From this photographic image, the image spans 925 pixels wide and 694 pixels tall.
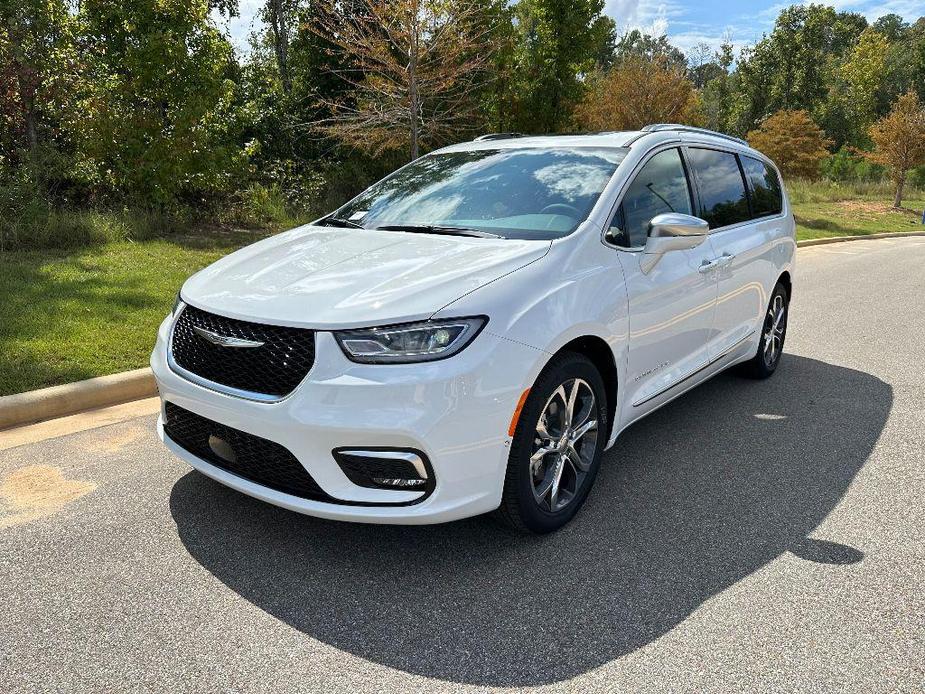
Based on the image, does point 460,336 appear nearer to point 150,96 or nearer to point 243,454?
point 243,454

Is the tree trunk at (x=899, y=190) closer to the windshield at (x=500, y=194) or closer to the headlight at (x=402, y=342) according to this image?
the windshield at (x=500, y=194)

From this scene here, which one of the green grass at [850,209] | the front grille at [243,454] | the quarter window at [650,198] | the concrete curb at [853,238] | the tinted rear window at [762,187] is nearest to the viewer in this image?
the front grille at [243,454]

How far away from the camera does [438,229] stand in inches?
152

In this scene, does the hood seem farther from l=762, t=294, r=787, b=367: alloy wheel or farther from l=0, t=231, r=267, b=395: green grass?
l=762, t=294, r=787, b=367: alloy wheel

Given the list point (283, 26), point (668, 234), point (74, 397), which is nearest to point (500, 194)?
point (668, 234)

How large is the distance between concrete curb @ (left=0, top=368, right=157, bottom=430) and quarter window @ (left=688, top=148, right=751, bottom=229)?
389cm

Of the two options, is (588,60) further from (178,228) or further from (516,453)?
(516,453)

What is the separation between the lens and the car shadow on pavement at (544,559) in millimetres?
2646

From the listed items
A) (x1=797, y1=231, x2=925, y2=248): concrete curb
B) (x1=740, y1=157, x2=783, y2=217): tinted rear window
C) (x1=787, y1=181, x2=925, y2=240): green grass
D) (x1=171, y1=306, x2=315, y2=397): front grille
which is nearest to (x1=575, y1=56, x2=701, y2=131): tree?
(x1=787, y1=181, x2=925, y2=240): green grass

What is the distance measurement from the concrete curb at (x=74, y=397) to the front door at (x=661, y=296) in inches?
132

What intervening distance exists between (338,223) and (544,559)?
228cm

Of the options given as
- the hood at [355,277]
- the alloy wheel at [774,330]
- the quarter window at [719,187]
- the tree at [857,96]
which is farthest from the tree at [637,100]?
the tree at [857,96]

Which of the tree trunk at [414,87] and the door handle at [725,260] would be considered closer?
the door handle at [725,260]

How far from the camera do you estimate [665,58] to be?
78.0 feet
